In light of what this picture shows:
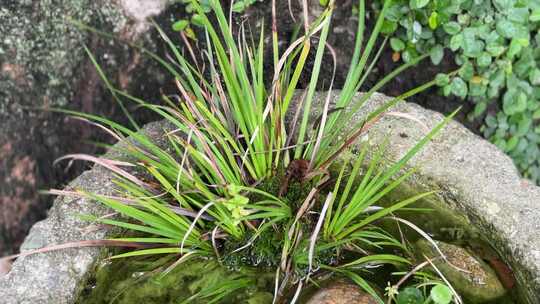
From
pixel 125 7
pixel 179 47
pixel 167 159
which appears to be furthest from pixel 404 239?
pixel 125 7

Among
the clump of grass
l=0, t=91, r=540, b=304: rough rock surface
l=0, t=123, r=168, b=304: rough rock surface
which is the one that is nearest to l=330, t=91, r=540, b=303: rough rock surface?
l=0, t=91, r=540, b=304: rough rock surface

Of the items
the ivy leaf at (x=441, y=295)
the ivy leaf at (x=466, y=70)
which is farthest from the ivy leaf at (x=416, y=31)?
the ivy leaf at (x=441, y=295)

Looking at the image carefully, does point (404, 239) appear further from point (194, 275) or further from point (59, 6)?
point (59, 6)

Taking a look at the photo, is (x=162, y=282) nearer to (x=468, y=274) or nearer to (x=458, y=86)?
(x=468, y=274)

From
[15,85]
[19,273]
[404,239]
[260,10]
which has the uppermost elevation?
[260,10]

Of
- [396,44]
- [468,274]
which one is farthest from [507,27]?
[468,274]
